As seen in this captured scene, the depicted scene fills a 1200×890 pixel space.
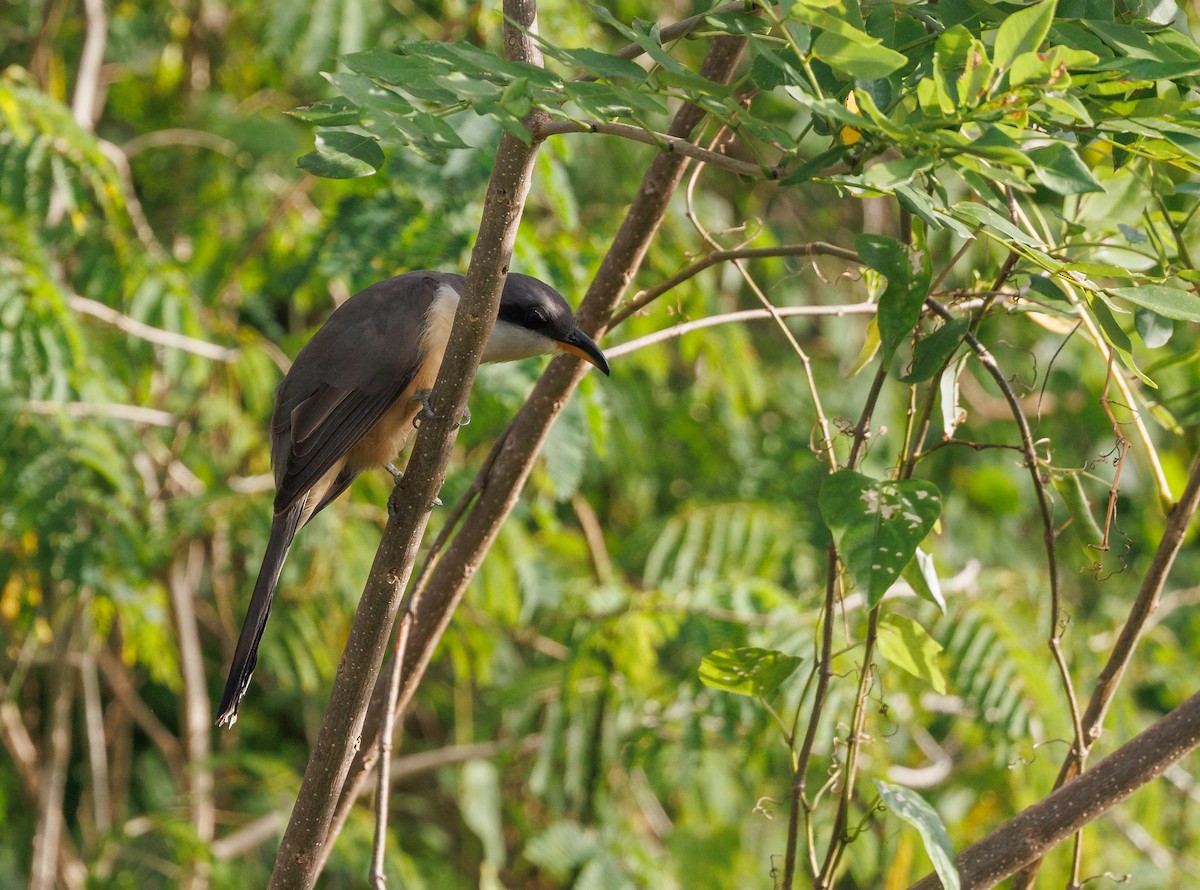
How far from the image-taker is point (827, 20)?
122 cm

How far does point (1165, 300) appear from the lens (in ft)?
4.83

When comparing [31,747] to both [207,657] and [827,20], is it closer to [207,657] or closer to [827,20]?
[207,657]

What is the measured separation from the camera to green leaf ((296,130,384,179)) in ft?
4.66

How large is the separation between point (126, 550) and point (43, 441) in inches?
16.1

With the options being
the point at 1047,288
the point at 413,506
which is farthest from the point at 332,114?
the point at 1047,288

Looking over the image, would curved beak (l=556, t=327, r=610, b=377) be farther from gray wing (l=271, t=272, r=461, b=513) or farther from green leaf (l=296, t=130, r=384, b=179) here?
green leaf (l=296, t=130, r=384, b=179)

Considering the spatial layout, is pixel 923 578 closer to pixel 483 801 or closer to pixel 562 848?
pixel 562 848

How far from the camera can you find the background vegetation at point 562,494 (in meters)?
2.38

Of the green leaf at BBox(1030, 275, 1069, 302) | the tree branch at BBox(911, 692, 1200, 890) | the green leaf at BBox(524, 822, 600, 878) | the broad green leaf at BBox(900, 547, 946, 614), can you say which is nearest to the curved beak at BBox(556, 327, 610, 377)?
the broad green leaf at BBox(900, 547, 946, 614)

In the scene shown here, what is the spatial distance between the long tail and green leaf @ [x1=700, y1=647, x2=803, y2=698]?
0.89 metres

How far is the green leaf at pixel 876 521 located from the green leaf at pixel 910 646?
0.42 meters

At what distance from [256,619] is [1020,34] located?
1.80 m

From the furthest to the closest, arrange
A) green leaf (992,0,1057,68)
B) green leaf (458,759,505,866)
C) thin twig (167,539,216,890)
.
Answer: green leaf (458,759,505,866) < thin twig (167,539,216,890) < green leaf (992,0,1057,68)

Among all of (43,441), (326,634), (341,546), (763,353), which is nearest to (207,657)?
(326,634)
